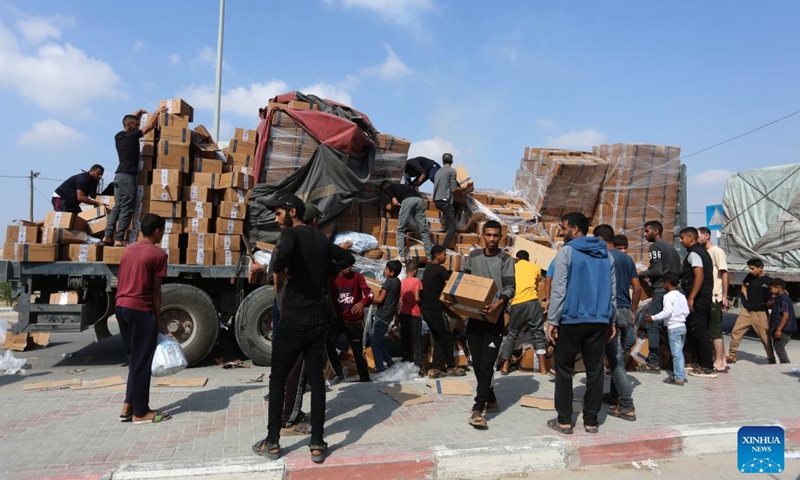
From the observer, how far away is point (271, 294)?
7445 millimetres

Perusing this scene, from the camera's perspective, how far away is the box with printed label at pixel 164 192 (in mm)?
7242

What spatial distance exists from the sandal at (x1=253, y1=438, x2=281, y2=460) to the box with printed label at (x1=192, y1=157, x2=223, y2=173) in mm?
4785

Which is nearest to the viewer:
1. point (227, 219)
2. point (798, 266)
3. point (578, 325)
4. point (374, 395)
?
point (578, 325)

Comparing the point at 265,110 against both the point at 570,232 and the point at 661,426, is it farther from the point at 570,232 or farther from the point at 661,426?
the point at 661,426

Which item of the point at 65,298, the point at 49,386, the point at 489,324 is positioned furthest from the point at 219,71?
the point at 489,324

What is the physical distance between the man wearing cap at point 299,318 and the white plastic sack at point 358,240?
154 inches

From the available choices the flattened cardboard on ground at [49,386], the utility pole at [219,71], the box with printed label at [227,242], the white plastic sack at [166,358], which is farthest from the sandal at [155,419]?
the utility pole at [219,71]

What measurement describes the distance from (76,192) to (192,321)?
8.04ft

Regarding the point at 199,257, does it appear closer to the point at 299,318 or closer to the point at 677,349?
the point at 299,318

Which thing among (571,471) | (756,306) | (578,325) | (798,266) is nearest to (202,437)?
(571,471)

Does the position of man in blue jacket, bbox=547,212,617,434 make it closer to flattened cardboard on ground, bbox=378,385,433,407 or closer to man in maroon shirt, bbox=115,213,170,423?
flattened cardboard on ground, bbox=378,385,433,407

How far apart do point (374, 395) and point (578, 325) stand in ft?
7.18

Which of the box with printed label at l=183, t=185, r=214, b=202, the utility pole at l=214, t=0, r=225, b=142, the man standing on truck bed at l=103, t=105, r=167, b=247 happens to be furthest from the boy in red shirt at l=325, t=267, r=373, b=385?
the utility pole at l=214, t=0, r=225, b=142

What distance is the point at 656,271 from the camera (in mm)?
6773
